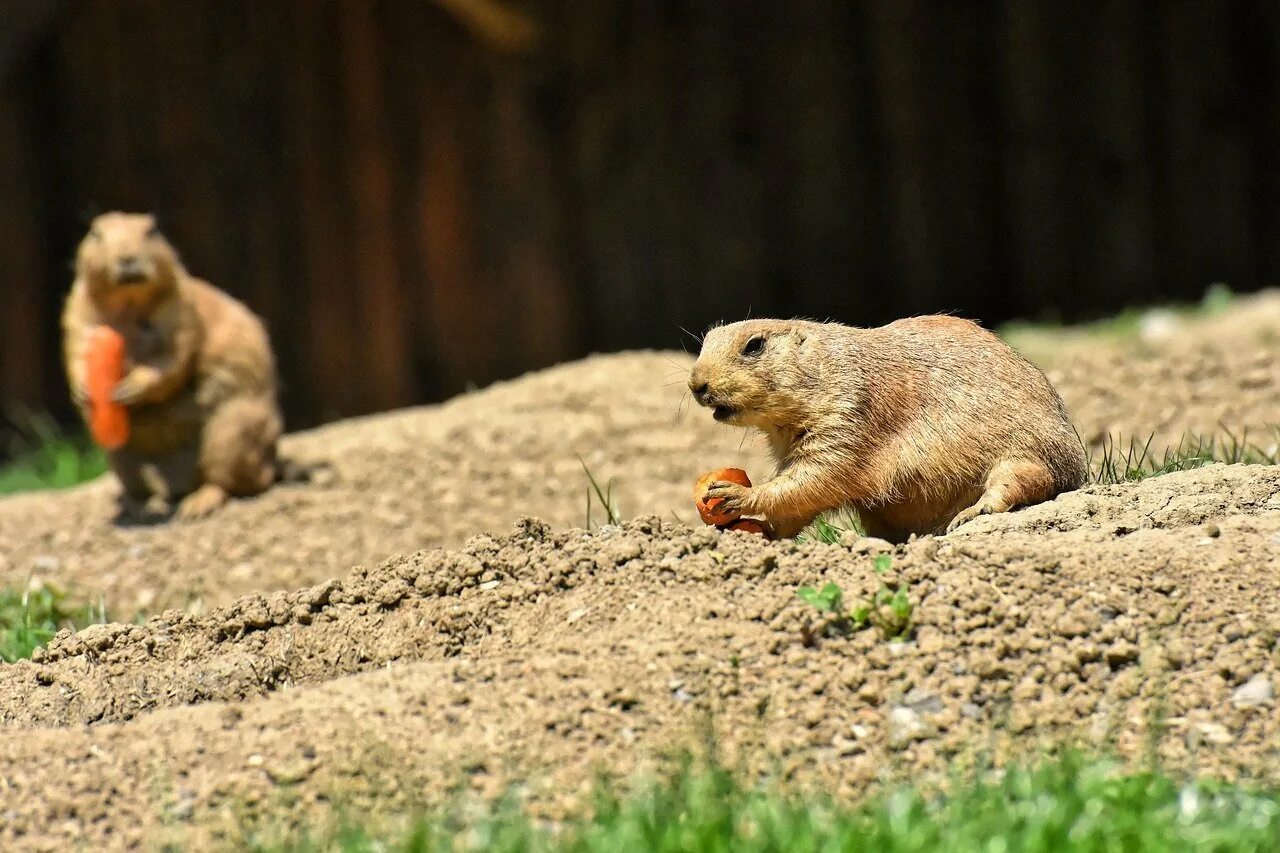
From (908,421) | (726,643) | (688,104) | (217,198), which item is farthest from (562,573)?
(217,198)

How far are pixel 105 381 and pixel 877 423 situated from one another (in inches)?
170

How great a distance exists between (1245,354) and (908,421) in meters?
3.70

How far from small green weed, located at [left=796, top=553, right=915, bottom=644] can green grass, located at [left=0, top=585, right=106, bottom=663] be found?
233cm

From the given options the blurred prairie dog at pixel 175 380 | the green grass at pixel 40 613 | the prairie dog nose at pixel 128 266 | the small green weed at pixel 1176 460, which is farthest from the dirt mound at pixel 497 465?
the prairie dog nose at pixel 128 266

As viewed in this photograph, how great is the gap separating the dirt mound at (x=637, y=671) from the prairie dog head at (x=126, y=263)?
352cm

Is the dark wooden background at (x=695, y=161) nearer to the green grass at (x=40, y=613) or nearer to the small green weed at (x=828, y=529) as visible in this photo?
the green grass at (x=40, y=613)

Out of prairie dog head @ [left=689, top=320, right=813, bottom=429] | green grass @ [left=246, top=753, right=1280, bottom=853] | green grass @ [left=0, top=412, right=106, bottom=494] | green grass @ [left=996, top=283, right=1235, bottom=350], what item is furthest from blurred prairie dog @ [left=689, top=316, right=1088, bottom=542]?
green grass @ [left=0, top=412, right=106, bottom=494]

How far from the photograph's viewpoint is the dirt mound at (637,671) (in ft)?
Result: 10.4

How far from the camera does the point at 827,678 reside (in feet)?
11.1

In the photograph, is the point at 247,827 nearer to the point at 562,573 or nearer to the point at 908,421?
the point at 562,573

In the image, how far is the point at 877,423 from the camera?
4.15 meters

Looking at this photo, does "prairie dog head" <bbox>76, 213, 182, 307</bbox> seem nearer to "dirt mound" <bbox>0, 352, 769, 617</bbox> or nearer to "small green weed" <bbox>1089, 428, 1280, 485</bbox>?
"dirt mound" <bbox>0, 352, 769, 617</bbox>

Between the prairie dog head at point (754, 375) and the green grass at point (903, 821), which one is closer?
the green grass at point (903, 821)

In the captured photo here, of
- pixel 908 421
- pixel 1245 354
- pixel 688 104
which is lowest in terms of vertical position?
pixel 1245 354
